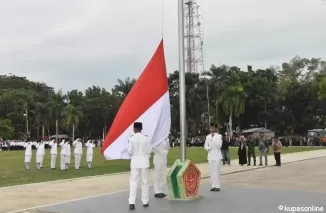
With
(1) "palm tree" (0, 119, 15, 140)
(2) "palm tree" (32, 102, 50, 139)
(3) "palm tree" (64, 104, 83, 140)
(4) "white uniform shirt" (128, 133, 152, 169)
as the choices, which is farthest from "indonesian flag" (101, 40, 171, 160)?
(2) "palm tree" (32, 102, 50, 139)

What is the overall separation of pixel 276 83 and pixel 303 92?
609 centimetres

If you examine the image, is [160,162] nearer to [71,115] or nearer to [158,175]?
[158,175]

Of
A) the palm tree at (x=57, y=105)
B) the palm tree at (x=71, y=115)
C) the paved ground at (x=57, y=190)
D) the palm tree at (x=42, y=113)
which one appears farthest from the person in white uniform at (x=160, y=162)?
the palm tree at (x=42, y=113)

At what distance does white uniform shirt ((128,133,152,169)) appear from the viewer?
9.42 meters

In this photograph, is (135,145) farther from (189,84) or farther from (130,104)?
(189,84)

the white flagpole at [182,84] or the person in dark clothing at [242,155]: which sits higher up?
the white flagpole at [182,84]

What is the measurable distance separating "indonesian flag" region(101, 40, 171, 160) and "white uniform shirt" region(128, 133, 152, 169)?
0.55m

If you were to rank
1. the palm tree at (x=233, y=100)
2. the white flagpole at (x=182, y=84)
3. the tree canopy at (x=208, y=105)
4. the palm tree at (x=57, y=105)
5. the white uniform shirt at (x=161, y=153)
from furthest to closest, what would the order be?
the palm tree at (x=57, y=105), the tree canopy at (x=208, y=105), the palm tree at (x=233, y=100), the white uniform shirt at (x=161, y=153), the white flagpole at (x=182, y=84)

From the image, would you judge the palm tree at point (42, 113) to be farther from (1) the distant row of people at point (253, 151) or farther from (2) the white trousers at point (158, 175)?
(2) the white trousers at point (158, 175)

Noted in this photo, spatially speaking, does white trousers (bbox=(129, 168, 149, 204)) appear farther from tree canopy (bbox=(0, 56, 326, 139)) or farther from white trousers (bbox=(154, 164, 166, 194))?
tree canopy (bbox=(0, 56, 326, 139))

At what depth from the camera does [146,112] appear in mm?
10461

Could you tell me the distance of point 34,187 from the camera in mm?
14172

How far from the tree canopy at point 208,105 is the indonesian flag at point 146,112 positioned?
52253mm

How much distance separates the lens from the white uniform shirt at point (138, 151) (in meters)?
9.42
